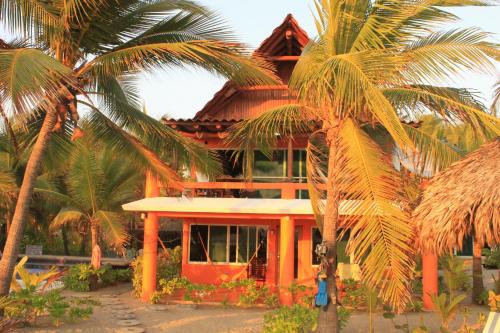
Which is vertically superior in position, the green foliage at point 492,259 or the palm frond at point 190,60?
the palm frond at point 190,60

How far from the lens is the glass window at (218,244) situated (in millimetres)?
15453

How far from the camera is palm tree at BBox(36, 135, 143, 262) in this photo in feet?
51.6

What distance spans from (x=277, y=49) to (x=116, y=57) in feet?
27.7

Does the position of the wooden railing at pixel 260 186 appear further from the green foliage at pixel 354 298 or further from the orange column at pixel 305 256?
the green foliage at pixel 354 298

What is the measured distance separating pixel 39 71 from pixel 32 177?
262cm

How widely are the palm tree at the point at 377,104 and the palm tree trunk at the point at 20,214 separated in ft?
11.5

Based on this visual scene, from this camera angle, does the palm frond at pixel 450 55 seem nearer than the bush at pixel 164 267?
Yes

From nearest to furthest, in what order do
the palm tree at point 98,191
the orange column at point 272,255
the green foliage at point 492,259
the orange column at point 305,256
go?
the orange column at point 305,256
the orange column at point 272,255
the palm tree at point 98,191
the green foliage at point 492,259

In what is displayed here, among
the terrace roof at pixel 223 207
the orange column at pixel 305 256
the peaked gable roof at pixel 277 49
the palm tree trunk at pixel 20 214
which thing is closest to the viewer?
the palm tree trunk at pixel 20 214

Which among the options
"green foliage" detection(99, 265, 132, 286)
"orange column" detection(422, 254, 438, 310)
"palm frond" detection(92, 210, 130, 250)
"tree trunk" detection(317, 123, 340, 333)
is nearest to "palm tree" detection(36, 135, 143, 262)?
"palm frond" detection(92, 210, 130, 250)

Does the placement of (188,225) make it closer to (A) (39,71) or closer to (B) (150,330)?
(B) (150,330)

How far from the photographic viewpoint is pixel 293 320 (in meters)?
8.54

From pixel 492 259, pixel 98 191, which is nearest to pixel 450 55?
pixel 98 191

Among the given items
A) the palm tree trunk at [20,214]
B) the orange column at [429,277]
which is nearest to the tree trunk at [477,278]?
the orange column at [429,277]
